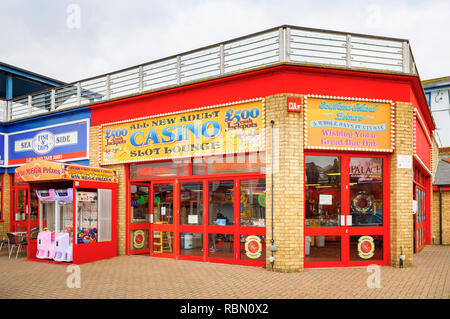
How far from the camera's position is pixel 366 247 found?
992cm

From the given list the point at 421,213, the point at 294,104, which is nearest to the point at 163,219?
the point at 294,104

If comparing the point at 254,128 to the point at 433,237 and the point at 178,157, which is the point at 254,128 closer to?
the point at 178,157

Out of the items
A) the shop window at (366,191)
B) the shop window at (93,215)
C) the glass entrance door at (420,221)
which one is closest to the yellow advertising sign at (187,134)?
the shop window at (93,215)

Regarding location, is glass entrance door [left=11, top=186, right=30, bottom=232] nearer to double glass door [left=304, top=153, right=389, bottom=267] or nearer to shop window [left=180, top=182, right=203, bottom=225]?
shop window [left=180, top=182, right=203, bottom=225]

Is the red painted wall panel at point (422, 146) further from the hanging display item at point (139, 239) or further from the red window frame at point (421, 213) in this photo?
the hanging display item at point (139, 239)

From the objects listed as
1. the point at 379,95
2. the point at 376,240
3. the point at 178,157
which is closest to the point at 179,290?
the point at 178,157

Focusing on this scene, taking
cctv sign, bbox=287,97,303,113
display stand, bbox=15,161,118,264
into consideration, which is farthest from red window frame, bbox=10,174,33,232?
cctv sign, bbox=287,97,303,113

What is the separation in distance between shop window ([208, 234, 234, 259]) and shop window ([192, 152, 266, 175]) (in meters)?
1.70

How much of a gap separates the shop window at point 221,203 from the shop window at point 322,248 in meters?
2.03

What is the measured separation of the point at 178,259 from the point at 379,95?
6.91 meters

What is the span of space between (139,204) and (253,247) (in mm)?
4193

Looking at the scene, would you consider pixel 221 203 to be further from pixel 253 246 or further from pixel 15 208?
pixel 15 208

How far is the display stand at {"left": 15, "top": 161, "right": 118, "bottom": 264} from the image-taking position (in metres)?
10.7

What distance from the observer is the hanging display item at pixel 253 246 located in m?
9.91
